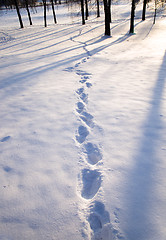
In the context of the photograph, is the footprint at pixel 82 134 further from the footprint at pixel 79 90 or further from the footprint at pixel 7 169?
the footprint at pixel 79 90

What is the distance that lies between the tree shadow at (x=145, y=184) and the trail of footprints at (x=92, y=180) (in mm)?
243

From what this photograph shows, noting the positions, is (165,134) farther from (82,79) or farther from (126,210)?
(82,79)

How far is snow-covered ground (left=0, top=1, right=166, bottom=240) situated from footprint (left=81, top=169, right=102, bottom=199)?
12 mm

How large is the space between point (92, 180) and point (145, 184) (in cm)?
66

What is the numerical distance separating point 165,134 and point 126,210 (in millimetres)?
1498

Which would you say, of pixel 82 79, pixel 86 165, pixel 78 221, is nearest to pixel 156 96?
pixel 82 79

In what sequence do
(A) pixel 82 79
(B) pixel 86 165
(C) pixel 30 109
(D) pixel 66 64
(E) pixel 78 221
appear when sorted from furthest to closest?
(D) pixel 66 64
(A) pixel 82 79
(C) pixel 30 109
(B) pixel 86 165
(E) pixel 78 221

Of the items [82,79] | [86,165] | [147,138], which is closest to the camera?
[86,165]

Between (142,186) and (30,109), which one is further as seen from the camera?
(30,109)

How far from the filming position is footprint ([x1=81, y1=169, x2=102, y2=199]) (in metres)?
1.73

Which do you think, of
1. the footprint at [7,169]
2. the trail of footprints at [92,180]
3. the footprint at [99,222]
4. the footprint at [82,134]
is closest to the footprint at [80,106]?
the trail of footprints at [92,180]

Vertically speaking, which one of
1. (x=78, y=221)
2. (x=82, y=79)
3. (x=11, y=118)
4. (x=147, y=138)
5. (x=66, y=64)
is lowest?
(x=78, y=221)

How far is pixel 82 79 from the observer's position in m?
4.51

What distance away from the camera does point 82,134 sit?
101 inches
